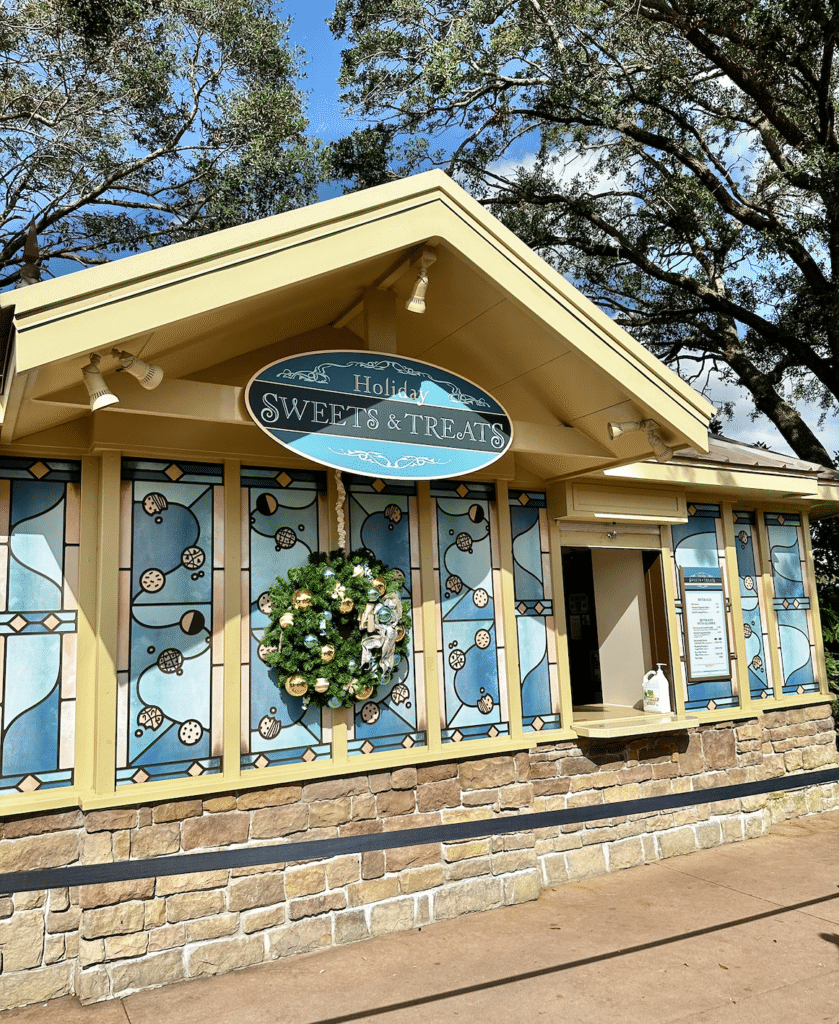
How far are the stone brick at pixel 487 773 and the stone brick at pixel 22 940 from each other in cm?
272

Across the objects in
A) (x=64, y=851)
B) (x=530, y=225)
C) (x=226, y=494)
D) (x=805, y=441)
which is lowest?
(x=64, y=851)

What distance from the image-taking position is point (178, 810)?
4543mm

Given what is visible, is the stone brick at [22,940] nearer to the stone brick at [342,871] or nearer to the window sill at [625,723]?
the stone brick at [342,871]

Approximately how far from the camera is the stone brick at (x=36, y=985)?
166 inches

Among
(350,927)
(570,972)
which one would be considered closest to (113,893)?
(350,927)

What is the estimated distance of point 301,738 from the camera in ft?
16.4

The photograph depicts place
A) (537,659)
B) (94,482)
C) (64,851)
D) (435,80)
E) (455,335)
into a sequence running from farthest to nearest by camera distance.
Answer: (435,80)
(537,659)
(455,335)
(94,482)
(64,851)

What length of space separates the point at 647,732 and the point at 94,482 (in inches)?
183

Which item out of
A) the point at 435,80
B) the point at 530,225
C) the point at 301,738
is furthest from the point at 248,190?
the point at 301,738

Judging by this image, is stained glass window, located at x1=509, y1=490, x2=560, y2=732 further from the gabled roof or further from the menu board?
the menu board

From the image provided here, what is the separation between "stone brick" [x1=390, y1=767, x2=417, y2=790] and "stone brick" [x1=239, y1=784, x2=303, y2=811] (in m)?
0.65

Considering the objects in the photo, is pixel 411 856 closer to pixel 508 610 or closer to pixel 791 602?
pixel 508 610

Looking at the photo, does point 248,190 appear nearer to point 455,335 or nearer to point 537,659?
point 455,335

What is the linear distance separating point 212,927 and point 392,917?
1.17m
